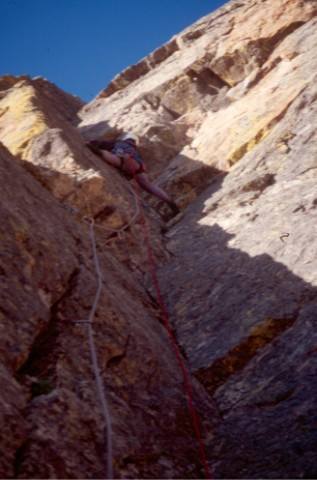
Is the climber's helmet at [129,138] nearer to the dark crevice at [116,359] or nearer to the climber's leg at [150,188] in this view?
the climber's leg at [150,188]

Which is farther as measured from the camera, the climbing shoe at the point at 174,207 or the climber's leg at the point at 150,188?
the climber's leg at the point at 150,188

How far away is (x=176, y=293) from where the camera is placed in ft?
23.0

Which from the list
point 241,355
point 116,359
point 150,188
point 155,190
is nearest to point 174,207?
point 155,190

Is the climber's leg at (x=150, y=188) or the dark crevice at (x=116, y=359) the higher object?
the climber's leg at (x=150, y=188)

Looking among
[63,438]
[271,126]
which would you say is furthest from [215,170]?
[63,438]

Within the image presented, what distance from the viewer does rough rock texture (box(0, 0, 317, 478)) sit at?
3.52 metres

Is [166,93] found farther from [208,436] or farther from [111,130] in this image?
[208,436]

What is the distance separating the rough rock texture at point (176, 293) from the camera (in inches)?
139

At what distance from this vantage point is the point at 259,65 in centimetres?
1402

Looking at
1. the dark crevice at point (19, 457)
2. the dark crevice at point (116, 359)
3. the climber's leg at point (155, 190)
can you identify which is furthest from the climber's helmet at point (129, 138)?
the dark crevice at point (19, 457)

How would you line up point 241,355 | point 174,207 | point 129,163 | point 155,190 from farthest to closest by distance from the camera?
point 129,163
point 155,190
point 174,207
point 241,355

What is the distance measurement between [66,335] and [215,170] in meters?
7.31

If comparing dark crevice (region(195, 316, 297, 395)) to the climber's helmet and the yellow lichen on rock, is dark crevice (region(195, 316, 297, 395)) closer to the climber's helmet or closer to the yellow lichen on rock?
the yellow lichen on rock

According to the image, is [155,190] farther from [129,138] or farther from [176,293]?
[176,293]
